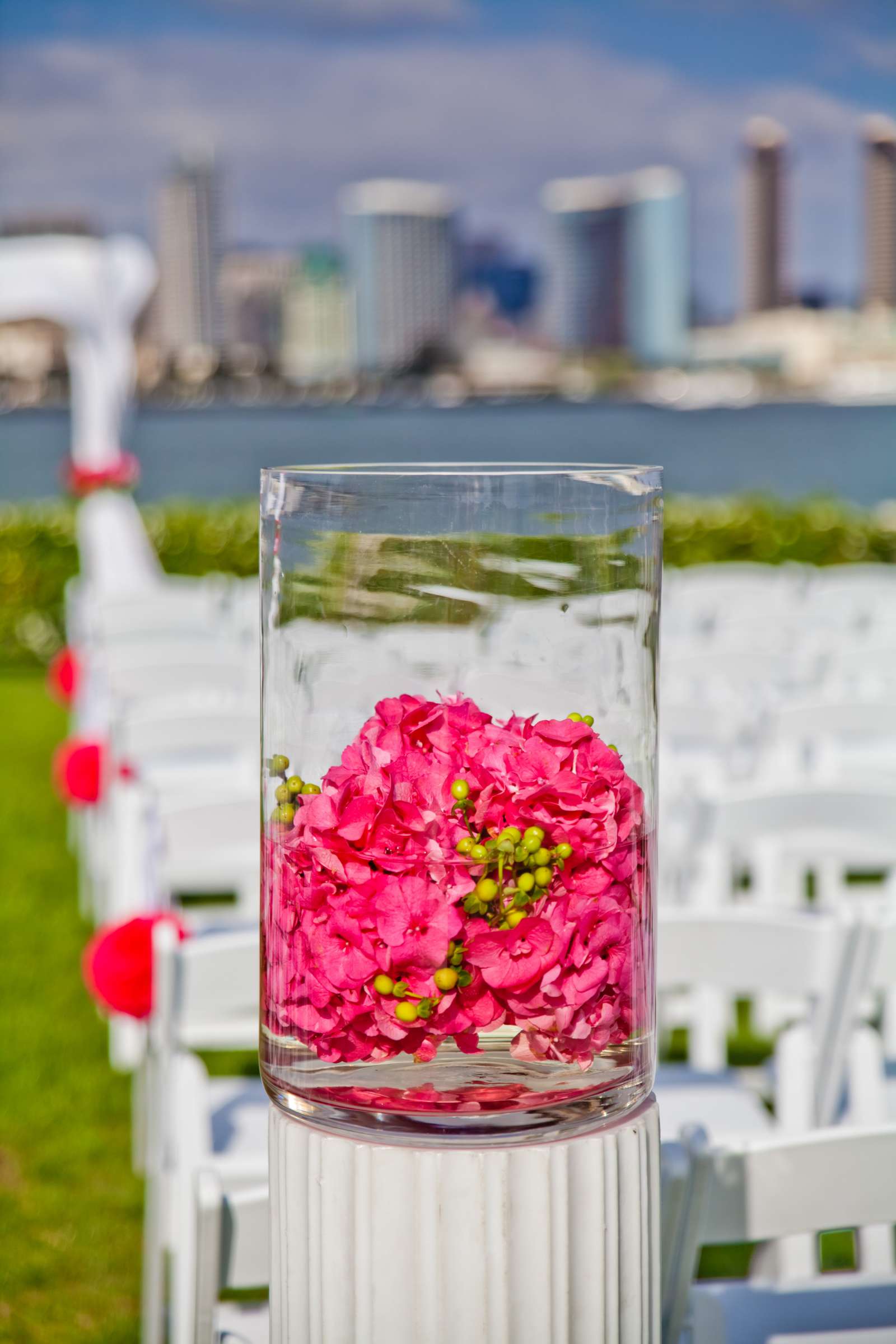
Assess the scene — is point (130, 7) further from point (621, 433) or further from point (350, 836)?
point (350, 836)

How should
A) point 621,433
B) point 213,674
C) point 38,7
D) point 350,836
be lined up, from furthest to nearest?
point 621,433 → point 38,7 → point 213,674 → point 350,836

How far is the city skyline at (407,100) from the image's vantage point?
203 feet

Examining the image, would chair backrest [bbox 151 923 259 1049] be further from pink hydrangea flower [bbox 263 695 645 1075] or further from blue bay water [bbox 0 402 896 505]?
blue bay water [bbox 0 402 896 505]

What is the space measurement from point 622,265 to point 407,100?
32.4 m

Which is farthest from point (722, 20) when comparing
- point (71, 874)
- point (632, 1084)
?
point (632, 1084)

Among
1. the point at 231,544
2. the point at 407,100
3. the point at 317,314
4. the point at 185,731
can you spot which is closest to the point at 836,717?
the point at 185,731

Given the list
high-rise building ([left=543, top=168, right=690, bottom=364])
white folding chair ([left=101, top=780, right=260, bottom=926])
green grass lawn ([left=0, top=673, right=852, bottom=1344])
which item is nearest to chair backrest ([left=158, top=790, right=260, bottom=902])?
white folding chair ([left=101, top=780, right=260, bottom=926])

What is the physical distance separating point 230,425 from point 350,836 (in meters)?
112

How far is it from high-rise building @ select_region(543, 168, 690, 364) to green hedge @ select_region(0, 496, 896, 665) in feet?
256

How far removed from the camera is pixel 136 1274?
350cm

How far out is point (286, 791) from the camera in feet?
4.84

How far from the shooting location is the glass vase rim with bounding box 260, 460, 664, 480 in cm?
146

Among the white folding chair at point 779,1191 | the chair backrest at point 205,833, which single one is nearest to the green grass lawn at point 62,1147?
the chair backrest at point 205,833

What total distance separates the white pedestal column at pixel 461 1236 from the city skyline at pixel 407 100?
56499 mm
